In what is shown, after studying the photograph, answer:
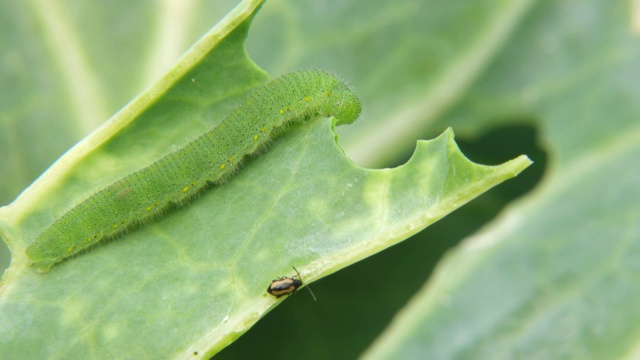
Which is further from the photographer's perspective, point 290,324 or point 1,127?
point 290,324

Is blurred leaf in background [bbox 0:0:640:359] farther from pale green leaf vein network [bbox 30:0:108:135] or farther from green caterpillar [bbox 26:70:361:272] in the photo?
green caterpillar [bbox 26:70:361:272]

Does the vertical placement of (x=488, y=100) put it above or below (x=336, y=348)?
above

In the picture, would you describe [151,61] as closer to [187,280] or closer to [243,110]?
[243,110]

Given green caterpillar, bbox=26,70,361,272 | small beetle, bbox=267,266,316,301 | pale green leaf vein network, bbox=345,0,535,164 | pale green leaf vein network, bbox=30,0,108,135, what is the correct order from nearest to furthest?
1. small beetle, bbox=267,266,316,301
2. green caterpillar, bbox=26,70,361,272
3. pale green leaf vein network, bbox=30,0,108,135
4. pale green leaf vein network, bbox=345,0,535,164

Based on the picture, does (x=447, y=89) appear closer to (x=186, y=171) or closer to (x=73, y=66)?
(x=186, y=171)

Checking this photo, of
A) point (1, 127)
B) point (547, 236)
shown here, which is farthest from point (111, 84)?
point (547, 236)

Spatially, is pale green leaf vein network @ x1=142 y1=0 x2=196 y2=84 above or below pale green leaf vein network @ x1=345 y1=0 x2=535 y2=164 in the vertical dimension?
above

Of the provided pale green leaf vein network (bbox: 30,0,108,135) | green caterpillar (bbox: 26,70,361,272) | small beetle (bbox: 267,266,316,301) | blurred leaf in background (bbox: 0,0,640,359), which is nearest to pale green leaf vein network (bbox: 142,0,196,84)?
blurred leaf in background (bbox: 0,0,640,359)
